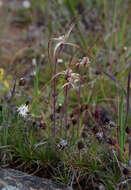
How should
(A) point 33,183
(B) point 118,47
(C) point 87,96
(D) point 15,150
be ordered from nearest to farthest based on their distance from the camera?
(A) point 33,183 → (D) point 15,150 → (C) point 87,96 → (B) point 118,47

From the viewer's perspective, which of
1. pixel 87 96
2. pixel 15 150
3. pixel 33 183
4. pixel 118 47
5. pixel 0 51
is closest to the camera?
pixel 33 183

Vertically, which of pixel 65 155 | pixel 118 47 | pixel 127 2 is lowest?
pixel 65 155

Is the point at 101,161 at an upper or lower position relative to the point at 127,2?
lower

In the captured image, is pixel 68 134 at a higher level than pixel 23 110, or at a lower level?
lower

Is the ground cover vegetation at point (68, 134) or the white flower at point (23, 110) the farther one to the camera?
the white flower at point (23, 110)

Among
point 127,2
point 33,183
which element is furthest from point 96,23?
point 33,183

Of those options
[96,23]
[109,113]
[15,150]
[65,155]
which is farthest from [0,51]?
[65,155]

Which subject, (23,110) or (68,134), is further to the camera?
(68,134)

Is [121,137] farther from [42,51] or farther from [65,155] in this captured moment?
[42,51]

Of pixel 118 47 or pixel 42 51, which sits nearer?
pixel 118 47

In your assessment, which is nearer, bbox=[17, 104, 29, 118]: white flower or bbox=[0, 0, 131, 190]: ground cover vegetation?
bbox=[0, 0, 131, 190]: ground cover vegetation
